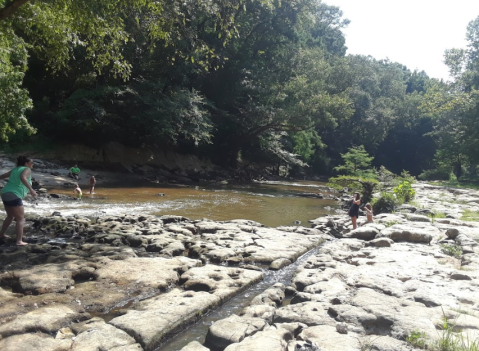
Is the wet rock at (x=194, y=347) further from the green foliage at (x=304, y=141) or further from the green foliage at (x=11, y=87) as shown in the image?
the green foliage at (x=304, y=141)

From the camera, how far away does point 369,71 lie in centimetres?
5419

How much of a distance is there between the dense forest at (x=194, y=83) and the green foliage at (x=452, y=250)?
655 centimetres

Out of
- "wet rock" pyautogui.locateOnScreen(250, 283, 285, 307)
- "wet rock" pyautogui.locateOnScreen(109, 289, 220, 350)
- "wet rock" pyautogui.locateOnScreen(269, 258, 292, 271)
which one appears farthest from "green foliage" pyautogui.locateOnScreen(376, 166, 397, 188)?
"wet rock" pyautogui.locateOnScreen(109, 289, 220, 350)

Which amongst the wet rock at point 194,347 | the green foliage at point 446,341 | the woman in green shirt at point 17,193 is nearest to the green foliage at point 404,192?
the green foliage at point 446,341

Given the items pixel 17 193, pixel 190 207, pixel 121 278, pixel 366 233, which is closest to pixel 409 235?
pixel 366 233

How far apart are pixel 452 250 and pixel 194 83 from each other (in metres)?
25.6

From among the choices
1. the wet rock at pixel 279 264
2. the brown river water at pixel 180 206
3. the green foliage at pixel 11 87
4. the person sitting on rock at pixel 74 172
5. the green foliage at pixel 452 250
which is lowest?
the brown river water at pixel 180 206

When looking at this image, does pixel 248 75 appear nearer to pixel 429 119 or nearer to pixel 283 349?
pixel 283 349

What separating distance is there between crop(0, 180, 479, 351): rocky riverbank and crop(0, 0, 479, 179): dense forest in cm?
442

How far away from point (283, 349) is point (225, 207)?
40.1 ft

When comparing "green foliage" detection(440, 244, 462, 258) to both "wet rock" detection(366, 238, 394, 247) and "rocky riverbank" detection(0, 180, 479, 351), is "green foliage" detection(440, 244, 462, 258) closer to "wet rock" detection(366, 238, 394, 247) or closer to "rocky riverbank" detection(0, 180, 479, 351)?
"rocky riverbank" detection(0, 180, 479, 351)

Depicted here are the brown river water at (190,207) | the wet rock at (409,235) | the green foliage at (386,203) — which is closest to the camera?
the wet rock at (409,235)

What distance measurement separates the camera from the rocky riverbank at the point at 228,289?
3.82 m

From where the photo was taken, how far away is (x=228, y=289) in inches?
213
